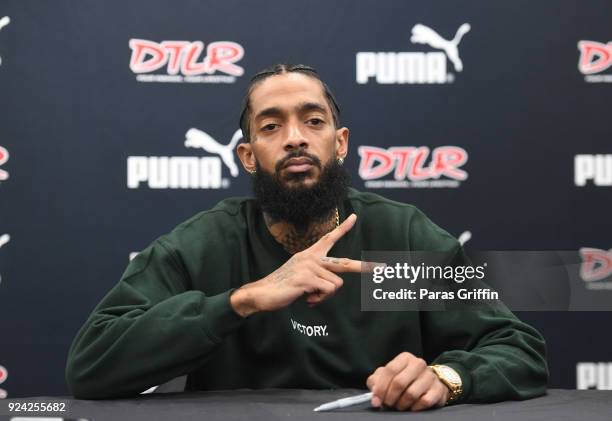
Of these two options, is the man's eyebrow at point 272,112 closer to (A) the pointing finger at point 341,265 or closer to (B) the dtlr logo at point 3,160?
(A) the pointing finger at point 341,265

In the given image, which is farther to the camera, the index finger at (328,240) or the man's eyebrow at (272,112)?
the man's eyebrow at (272,112)

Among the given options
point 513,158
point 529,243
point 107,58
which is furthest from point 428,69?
point 107,58

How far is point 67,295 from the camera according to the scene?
270 centimetres

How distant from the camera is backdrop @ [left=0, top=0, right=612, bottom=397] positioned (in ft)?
8.87

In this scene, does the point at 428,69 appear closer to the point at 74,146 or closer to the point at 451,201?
the point at 451,201

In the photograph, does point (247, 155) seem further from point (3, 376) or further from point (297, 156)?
point (3, 376)

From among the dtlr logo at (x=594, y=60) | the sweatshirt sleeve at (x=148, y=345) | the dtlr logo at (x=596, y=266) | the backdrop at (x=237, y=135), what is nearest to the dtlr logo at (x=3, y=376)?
the backdrop at (x=237, y=135)

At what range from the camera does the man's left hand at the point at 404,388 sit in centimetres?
117

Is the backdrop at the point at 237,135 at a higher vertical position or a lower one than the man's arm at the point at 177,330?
higher

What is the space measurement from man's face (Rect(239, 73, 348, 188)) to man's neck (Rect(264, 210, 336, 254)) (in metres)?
0.12

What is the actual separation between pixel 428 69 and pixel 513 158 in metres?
0.47

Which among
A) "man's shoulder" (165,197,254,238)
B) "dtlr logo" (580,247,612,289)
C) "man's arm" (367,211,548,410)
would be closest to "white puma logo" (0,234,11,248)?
"man's shoulder" (165,197,254,238)

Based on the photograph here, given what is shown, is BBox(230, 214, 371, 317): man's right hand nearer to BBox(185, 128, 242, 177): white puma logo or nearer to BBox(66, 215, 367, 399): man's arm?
BBox(66, 215, 367, 399): man's arm

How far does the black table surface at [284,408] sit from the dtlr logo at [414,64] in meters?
1.62
